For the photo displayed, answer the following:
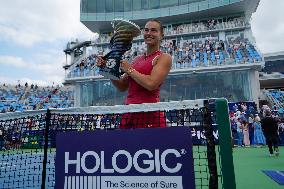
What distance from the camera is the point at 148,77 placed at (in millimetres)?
2672

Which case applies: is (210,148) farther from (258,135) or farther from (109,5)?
(109,5)

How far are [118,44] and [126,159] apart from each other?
0.98 meters

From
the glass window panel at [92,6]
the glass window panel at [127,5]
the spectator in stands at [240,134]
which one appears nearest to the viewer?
the spectator in stands at [240,134]

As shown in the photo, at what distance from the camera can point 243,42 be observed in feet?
101

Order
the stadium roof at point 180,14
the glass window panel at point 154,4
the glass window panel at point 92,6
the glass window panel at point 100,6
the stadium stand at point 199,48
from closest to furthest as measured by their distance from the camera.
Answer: the stadium stand at point 199,48 → the stadium roof at point 180,14 → the glass window panel at point 154,4 → the glass window panel at point 100,6 → the glass window panel at point 92,6

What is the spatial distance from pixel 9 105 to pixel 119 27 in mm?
38537

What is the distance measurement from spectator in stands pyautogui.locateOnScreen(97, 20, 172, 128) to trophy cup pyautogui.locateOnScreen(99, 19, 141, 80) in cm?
6

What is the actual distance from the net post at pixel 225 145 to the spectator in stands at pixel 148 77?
0.55 metres

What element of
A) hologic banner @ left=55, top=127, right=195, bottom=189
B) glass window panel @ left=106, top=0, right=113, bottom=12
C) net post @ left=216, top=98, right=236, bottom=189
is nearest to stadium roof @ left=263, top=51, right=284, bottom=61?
glass window panel @ left=106, top=0, right=113, bottom=12

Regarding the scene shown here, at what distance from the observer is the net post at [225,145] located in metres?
2.21

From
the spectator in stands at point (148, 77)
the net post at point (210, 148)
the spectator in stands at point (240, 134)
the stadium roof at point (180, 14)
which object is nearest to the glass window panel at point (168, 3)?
the stadium roof at point (180, 14)

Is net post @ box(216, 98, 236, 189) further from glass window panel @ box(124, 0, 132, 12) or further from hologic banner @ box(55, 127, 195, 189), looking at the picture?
glass window panel @ box(124, 0, 132, 12)

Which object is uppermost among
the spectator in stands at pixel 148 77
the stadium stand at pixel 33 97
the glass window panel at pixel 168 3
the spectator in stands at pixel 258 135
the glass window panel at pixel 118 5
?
the glass window panel at pixel 118 5

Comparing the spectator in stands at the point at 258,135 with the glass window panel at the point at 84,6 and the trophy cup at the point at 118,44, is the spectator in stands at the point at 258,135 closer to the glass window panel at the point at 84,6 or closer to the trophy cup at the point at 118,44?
the trophy cup at the point at 118,44
